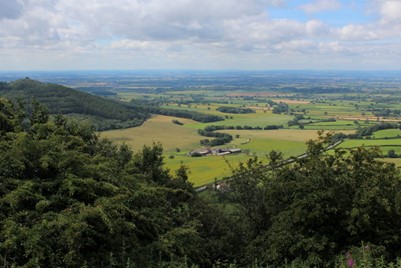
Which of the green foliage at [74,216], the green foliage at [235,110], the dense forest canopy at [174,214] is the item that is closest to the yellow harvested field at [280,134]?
the green foliage at [235,110]

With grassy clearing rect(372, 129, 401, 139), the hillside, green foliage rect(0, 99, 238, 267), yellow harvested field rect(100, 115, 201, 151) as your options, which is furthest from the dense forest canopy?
the hillside

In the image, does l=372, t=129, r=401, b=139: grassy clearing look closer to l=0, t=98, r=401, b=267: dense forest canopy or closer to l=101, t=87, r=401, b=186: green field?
l=101, t=87, r=401, b=186: green field

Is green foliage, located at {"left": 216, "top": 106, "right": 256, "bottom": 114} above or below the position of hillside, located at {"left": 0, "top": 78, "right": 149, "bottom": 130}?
below

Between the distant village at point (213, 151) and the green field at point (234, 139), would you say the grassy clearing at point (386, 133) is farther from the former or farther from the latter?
the distant village at point (213, 151)

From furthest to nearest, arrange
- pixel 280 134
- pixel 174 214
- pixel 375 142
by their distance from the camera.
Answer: pixel 280 134 → pixel 375 142 → pixel 174 214

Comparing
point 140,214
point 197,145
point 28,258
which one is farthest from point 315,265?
point 197,145

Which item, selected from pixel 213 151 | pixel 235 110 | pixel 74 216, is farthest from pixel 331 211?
pixel 235 110

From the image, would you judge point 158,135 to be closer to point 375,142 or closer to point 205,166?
point 205,166
